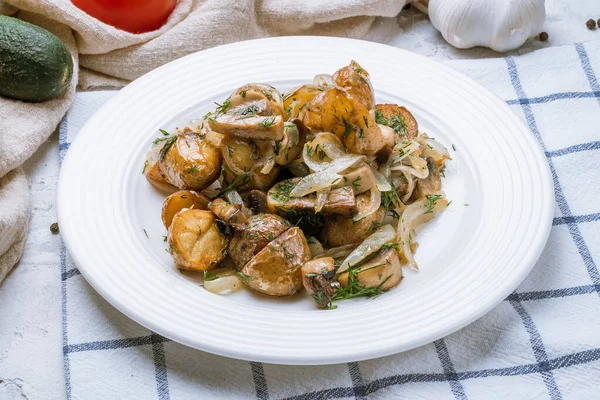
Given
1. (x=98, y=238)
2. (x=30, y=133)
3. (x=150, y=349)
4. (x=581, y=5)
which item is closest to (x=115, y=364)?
(x=150, y=349)

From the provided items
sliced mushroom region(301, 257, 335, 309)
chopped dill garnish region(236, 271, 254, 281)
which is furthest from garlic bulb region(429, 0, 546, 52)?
chopped dill garnish region(236, 271, 254, 281)

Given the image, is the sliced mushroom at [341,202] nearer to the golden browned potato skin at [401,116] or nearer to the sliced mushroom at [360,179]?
the sliced mushroom at [360,179]

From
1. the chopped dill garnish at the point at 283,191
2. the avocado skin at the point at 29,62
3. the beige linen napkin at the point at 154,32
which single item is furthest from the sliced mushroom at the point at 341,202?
the avocado skin at the point at 29,62

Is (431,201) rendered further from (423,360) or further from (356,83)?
(423,360)

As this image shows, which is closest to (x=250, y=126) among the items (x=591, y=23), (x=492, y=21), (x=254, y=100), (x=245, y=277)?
(x=254, y=100)

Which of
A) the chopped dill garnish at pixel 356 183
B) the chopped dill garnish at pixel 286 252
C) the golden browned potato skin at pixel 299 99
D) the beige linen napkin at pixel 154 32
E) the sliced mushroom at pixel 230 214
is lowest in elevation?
the beige linen napkin at pixel 154 32

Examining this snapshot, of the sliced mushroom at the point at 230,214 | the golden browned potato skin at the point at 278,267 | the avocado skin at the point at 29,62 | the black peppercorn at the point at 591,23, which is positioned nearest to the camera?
the golden browned potato skin at the point at 278,267
